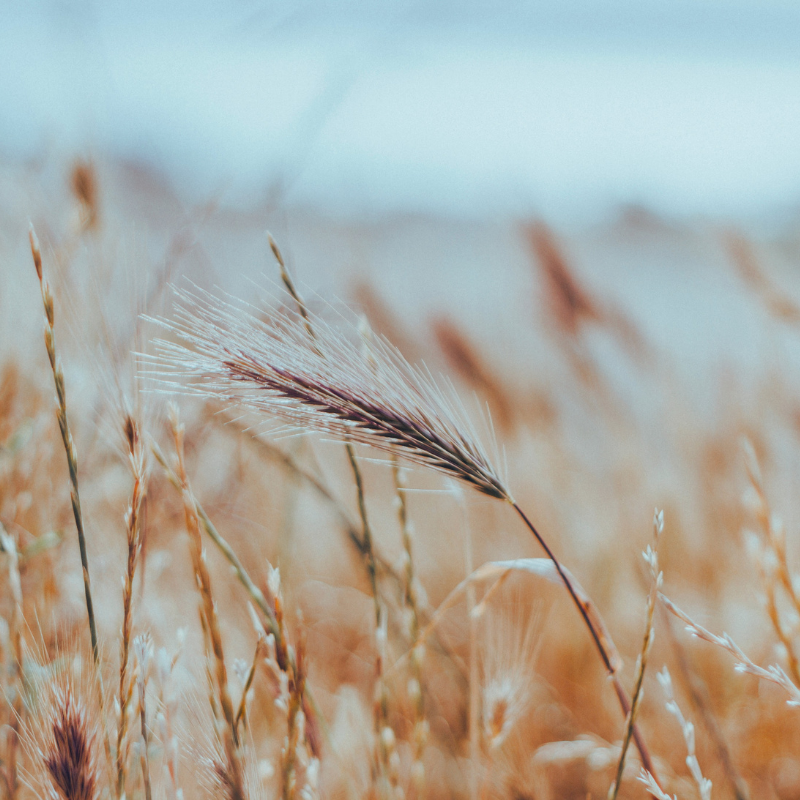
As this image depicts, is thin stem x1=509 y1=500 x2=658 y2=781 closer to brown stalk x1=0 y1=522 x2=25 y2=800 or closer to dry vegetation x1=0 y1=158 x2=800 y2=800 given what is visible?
dry vegetation x1=0 y1=158 x2=800 y2=800

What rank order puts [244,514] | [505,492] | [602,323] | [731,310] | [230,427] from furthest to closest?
1. [731,310]
2. [602,323]
3. [244,514]
4. [230,427]
5. [505,492]

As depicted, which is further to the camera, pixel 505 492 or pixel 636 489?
pixel 636 489

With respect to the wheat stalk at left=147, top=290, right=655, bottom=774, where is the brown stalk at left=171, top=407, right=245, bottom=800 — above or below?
below

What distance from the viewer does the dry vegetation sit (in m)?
0.33

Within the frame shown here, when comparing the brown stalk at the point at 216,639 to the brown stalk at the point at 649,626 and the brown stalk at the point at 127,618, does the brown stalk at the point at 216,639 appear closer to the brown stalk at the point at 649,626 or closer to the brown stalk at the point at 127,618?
the brown stalk at the point at 127,618

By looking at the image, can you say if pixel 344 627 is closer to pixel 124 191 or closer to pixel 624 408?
pixel 624 408

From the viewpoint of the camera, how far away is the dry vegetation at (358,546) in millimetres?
334

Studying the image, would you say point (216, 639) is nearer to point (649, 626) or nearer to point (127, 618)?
point (127, 618)

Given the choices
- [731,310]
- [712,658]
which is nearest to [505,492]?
[712,658]

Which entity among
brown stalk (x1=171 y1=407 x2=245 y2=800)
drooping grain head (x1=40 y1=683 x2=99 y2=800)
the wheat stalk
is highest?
the wheat stalk

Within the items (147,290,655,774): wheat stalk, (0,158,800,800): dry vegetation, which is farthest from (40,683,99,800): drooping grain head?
(147,290,655,774): wheat stalk

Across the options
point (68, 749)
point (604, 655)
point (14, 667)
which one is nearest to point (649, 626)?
point (604, 655)

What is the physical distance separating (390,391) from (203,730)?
22 centimetres

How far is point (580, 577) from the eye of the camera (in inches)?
42.2
